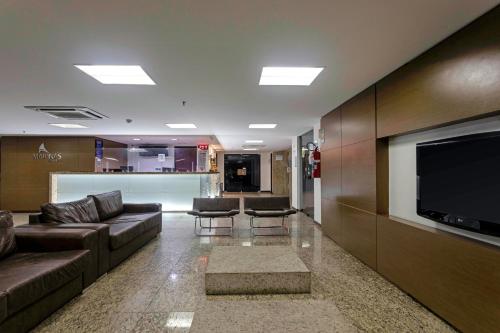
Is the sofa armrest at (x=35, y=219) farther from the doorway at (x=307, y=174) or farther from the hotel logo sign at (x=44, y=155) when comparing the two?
the hotel logo sign at (x=44, y=155)

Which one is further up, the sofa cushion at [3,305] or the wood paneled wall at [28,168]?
the wood paneled wall at [28,168]

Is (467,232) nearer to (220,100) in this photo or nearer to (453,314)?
(453,314)

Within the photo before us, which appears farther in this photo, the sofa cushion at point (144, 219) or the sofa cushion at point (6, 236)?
the sofa cushion at point (144, 219)

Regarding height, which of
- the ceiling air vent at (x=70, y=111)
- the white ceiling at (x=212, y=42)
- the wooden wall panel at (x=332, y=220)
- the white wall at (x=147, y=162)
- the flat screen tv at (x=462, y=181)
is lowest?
the wooden wall panel at (x=332, y=220)

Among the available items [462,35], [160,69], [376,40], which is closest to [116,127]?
[160,69]

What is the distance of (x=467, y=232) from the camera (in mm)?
2195

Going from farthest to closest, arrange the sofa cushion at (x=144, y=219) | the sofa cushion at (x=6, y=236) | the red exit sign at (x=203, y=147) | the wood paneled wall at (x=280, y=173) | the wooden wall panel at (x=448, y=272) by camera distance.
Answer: the wood paneled wall at (x=280, y=173) → the red exit sign at (x=203, y=147) → the sofa cushion at (x=144, y=219) → the sofa cushion at (x=6, y=236) → the wooden wall panel at (x=448, y=272)

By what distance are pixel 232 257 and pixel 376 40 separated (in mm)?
2790

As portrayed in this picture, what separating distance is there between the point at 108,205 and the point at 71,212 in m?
1.07

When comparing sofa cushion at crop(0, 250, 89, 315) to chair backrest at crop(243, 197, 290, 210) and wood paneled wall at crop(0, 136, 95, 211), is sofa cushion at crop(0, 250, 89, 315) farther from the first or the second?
wood paneled wall at crop(0, 136, 95, 211)

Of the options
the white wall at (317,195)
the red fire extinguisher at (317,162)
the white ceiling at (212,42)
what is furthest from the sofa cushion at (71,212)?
the white wall at (317,195)

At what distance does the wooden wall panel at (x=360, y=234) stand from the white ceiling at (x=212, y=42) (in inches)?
73.3

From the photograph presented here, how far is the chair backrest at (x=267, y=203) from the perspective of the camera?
5.83 meters

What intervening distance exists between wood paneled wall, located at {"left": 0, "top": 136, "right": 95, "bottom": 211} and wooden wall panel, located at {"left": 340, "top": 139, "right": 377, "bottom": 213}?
8.44m
